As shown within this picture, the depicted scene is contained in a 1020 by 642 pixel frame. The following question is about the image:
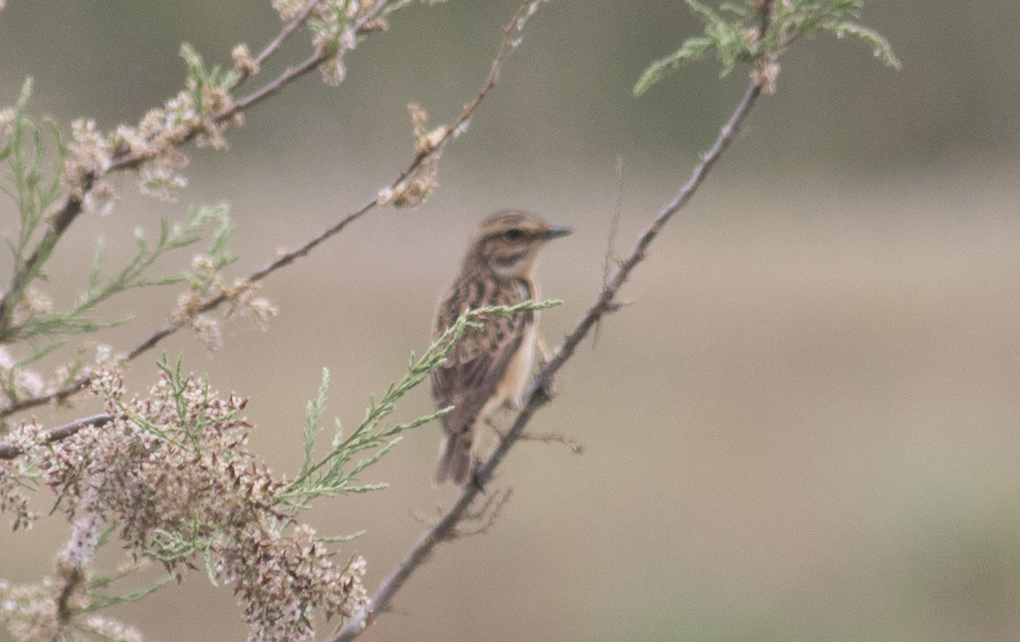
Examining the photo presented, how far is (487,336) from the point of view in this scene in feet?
14.3

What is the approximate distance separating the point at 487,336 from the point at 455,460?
51 cm

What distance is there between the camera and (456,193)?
19.8 m

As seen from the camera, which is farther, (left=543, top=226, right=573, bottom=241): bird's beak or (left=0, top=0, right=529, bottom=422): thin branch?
(left=543, top=226, right=573, bottom=241): bird's beak

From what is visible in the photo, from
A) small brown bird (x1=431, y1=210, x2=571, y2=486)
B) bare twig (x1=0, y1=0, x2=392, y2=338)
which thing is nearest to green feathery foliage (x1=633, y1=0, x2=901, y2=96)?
bare twig (x1=0, y1=0, x2=392, y2=338)

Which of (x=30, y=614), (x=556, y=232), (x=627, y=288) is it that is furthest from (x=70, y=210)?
(x=627, y=288)

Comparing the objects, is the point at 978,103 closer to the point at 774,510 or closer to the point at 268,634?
the point at 774,510

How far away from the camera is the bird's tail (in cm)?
396

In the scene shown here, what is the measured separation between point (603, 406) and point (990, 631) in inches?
212

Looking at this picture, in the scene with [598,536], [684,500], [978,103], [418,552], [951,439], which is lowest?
[418,552]

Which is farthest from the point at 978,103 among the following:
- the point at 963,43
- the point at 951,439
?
the point at 951,439

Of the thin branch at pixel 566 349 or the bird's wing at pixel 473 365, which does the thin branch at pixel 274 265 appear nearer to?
the thin branch at pixel 566 349

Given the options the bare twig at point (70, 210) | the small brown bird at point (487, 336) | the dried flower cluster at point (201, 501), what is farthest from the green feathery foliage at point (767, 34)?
the small brown bird at point (487, 336)

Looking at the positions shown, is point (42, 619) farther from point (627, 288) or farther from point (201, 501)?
point (627, 288)

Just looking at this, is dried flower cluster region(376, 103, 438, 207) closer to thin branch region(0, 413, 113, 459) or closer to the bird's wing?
thin branch region(0, 413, 113, 459)
